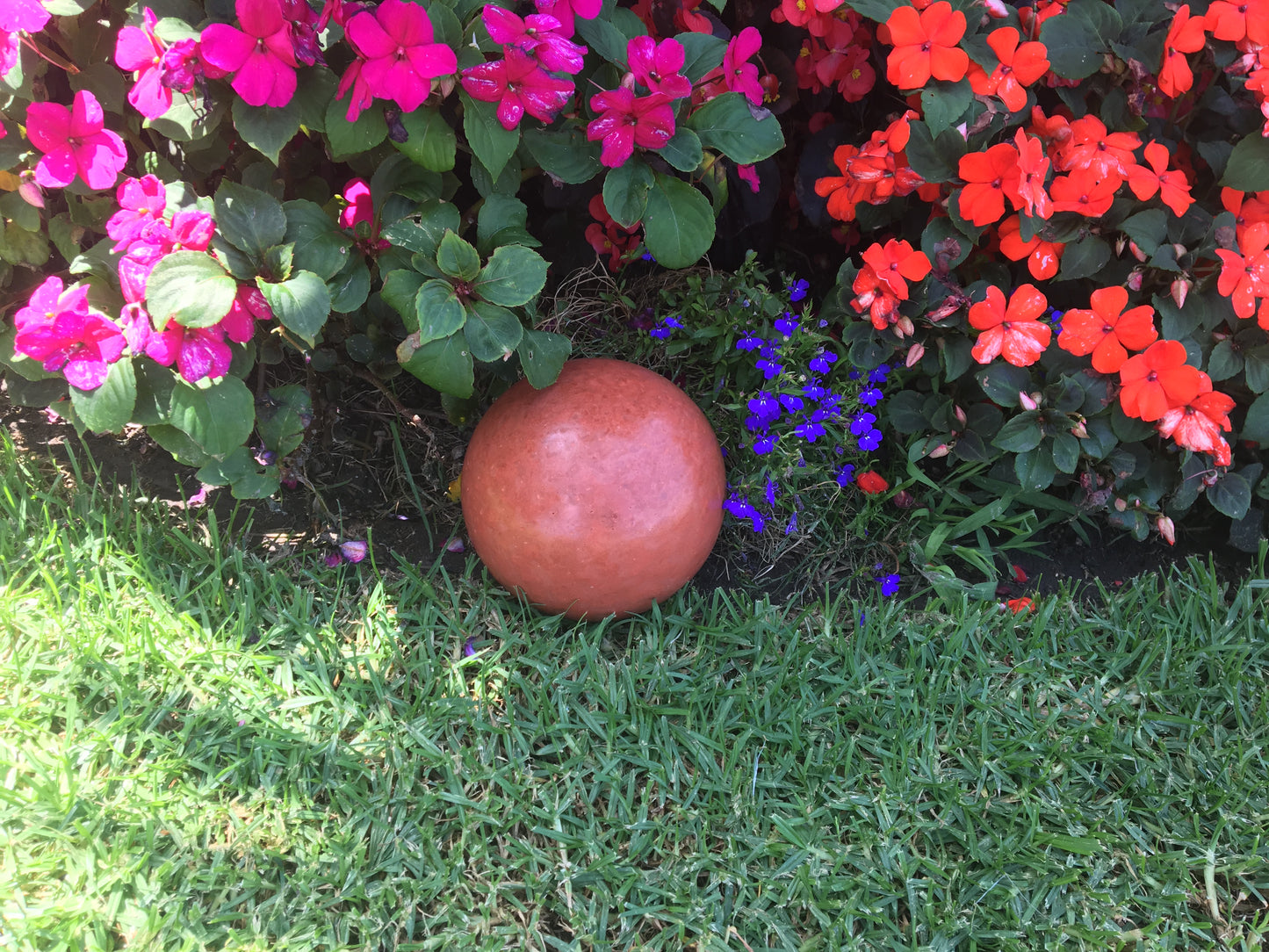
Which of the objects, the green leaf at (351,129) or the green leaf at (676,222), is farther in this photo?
the green leaf at (676,222)

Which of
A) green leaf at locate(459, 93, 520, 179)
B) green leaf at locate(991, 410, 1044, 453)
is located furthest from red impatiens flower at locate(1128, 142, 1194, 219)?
green leaf at locate(459, 93, 520, 179)

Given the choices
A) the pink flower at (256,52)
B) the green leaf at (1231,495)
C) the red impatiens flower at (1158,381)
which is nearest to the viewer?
the pink flower at (256,52)

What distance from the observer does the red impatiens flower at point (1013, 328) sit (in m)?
1.86

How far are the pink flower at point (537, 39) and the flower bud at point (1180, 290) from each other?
4.35 feet

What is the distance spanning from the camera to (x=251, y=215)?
62.8 inches

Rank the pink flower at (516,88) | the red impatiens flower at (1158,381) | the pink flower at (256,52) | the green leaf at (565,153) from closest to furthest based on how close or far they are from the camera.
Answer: the pink flower at (256,52) → the pink flower at (516,88) → the green leaf at (565,153) → the red impatiens flower at (1158,381)

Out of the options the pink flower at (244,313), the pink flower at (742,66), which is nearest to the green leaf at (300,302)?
the pink flower at (244,313)

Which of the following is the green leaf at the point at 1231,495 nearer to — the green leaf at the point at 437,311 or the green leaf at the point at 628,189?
the green leaf at the point at 628,189

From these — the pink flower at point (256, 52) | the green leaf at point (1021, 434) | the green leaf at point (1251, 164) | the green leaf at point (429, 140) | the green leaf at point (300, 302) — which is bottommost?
the green leaf at point (1021, 434)

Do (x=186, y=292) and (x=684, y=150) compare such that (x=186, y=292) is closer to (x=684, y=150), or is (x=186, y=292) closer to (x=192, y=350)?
(x=192, y=350)

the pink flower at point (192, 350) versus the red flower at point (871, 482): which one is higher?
the pink flower at point (192, 350)

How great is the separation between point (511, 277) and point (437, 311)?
163 mm

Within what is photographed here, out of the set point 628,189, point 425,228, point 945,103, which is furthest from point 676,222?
point 945,103

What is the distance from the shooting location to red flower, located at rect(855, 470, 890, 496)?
2.18 m
